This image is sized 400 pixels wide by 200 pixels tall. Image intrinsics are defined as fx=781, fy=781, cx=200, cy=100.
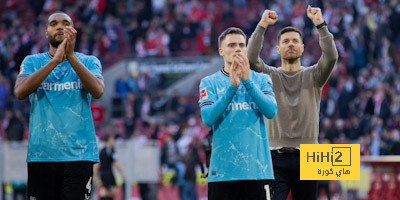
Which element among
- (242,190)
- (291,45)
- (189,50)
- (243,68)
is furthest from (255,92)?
(189,50)

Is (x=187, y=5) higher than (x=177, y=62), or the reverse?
(x=187, y=5)

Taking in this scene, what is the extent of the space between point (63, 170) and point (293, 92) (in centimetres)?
249

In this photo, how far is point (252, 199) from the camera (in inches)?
237

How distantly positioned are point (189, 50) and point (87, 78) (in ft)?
71.3

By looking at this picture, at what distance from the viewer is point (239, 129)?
19.8 feet

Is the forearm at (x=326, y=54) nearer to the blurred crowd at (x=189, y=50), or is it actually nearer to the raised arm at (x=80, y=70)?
the raised arm at (x=80, y=70)

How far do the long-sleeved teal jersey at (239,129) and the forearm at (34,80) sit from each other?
1.23m

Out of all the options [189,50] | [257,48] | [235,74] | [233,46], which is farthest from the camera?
[189,50]

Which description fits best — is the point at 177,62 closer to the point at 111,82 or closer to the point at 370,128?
the point at 111,82

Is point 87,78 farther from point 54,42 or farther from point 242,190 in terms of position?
point 242,190

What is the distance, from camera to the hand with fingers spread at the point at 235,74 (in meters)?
5.88

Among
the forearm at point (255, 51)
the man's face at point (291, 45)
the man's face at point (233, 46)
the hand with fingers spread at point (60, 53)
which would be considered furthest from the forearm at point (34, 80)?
the man's face at point (291, 45)

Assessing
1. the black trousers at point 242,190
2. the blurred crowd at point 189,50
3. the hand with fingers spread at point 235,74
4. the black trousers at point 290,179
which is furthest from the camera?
the blurred crowd at point 189,50

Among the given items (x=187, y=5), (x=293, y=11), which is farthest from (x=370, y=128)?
(x=187, y=5)
